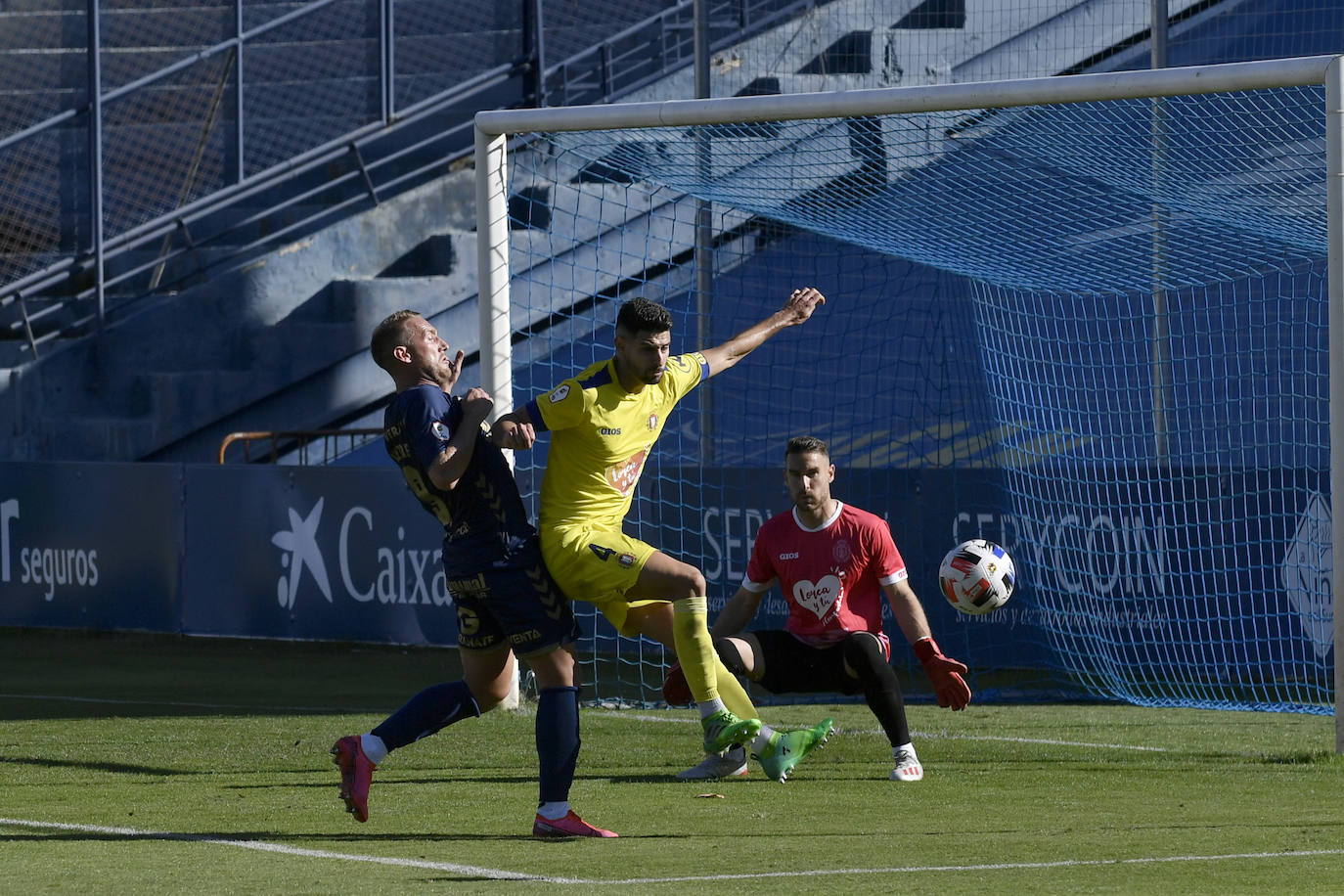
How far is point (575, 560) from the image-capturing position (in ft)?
22.4

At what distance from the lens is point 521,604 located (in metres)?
6.59

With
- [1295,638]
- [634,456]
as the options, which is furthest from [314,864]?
[1295,638]

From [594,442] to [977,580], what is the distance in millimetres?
2121

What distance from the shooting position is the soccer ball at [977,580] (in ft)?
27.6

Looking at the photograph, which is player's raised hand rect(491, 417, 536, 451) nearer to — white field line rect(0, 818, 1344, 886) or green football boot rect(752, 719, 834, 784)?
white field line rect(0, 818, 1344, 886)

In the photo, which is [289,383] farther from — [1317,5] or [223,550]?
[1317,5]

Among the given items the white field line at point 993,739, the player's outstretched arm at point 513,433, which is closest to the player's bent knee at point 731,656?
the white field line at point 993,739

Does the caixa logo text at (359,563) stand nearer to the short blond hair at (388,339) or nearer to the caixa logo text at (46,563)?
the caixa logo text at (46,563)

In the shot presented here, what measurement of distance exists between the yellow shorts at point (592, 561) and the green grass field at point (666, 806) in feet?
2.57

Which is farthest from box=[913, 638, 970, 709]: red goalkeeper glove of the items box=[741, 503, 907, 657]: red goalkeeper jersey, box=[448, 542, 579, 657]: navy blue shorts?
box=[448, 542, 579, 657]: navy blue shorts

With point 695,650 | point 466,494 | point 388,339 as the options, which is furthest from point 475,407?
point 695,650

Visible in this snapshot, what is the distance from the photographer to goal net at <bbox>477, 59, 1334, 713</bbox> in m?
10.2

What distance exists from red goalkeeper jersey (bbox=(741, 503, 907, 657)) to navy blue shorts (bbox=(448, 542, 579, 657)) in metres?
1.68

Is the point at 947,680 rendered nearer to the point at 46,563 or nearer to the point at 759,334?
the point at 759,334
